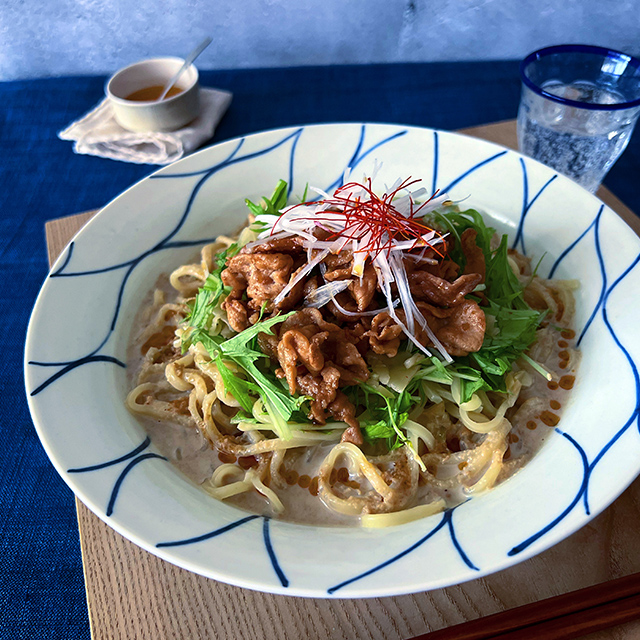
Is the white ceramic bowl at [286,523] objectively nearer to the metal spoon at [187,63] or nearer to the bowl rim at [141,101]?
the bowl rim at [141,101]

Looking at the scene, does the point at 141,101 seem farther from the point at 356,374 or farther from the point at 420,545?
the point at 420,545

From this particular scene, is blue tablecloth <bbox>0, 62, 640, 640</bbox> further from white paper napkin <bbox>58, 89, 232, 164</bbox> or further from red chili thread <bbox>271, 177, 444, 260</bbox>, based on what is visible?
red chili thread <bbox>271, 177, 444, 260</bbox>

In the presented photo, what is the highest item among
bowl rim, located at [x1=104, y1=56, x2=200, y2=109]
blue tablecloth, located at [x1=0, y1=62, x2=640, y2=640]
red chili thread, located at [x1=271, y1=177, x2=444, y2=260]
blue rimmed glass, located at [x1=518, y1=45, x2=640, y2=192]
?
blue rimmed glass, located at [x1=518, y1=45, x2=640, y2=192]

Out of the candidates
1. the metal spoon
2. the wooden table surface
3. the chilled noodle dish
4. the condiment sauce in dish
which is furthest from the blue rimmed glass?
the condiment sauce in dish

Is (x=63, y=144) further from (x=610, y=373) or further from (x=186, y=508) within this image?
(x=610, y=373)

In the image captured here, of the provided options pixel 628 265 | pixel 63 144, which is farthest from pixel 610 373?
pixel 63 144

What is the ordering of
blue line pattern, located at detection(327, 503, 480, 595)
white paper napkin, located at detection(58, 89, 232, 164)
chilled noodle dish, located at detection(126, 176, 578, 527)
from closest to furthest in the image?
blue line pattern, located at detection(327, 503, 480, 595) → chilled noodle dish, located at detection(126, 176, 578, 527) → white paper napkin, located at detection(58, 89, 232, 164)
